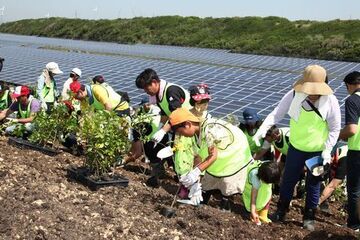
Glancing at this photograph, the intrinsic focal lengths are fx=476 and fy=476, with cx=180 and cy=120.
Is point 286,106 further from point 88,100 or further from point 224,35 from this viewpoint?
point 224,35

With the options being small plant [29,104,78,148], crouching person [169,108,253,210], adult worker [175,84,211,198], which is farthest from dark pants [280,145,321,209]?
small plant [29,104,78,148]

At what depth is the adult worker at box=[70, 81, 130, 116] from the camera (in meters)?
6.32

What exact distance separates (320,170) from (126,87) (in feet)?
25.4

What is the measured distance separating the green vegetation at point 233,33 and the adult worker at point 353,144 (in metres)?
22.6

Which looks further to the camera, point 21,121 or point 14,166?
point 21,121

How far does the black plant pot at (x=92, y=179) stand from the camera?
14.0 ft

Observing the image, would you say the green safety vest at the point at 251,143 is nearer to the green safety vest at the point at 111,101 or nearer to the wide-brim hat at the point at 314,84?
the wide-brim hat at the point at 314,84

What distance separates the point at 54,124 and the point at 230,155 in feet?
7.40

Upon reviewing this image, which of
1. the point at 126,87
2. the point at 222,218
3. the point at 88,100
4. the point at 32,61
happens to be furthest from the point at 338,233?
the point at 32,61

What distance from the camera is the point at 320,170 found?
4090mm

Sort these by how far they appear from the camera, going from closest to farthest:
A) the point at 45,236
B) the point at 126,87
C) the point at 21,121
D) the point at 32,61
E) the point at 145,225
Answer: the point at 45,236, the point at 145,225, the point at 21,121, the point at 126,87, the point at 32,61

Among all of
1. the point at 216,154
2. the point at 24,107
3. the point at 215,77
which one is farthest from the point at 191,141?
the point at 215,77

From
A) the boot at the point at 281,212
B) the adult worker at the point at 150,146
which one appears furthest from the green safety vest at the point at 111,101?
the boot at the point at 281,212

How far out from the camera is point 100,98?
6.34m
